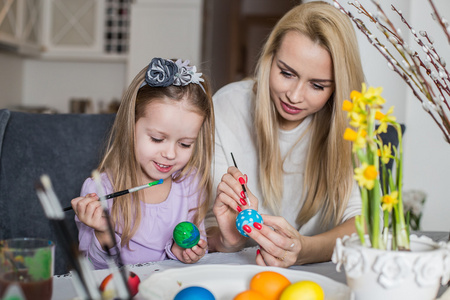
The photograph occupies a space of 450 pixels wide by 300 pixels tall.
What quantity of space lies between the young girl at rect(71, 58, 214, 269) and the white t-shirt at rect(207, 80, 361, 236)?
0.22m

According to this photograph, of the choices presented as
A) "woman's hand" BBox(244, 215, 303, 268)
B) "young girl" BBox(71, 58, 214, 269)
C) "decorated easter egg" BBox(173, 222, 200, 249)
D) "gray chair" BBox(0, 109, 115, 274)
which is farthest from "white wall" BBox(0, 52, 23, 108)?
"woman's hand" BBox(244, 215, 303, 268)

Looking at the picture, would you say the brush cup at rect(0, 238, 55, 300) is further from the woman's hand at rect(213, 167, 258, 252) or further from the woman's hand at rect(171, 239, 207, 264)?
the woman's hand at rect(213, 167, 258, 252)

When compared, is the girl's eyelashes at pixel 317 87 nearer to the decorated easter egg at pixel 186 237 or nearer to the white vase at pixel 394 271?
the decorated easter egg at pixel 186 237

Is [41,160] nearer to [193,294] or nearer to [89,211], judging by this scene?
[89,211]

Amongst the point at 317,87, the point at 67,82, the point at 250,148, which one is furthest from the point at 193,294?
the point at 67,82

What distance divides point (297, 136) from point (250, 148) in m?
0.17

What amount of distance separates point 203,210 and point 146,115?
0.36 metres

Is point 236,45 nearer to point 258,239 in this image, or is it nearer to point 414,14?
point 414,14

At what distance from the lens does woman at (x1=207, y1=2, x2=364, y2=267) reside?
1.38m

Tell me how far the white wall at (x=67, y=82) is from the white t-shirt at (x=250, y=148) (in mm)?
3215

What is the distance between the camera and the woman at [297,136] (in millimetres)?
1375

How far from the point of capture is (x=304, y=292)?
771mm

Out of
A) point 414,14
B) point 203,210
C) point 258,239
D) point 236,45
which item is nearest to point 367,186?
point 258,239

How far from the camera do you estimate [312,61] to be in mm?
1493
